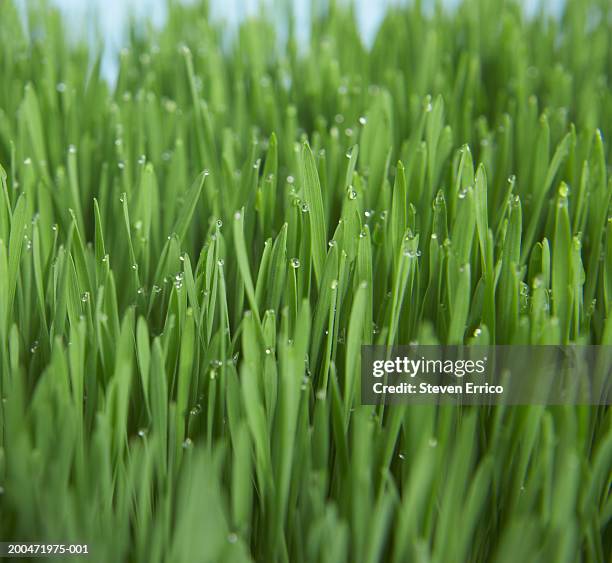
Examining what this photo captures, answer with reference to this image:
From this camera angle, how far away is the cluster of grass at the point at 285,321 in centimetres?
57

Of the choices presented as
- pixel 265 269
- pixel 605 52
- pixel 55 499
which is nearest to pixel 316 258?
pixel 265 269

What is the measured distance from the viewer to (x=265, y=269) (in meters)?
0.71

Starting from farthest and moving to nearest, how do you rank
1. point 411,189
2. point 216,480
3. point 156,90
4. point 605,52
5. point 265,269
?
point 605,52 < point 156,90 < point 411,189 < point 265,269 < point 216,480

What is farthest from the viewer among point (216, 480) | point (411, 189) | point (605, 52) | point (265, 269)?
point (605, 52)

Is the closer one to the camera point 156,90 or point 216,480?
point 216,480

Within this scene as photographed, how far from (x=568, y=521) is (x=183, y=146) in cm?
61

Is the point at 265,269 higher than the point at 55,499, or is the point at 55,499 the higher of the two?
the point at 265,269

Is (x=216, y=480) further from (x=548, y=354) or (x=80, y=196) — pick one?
(x=80, y=196)

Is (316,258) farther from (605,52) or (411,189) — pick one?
(605,52)

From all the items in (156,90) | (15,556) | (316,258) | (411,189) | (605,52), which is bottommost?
(15,556)

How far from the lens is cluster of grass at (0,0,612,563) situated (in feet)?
1.86

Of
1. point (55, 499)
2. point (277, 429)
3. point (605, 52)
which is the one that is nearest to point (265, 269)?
point (277, 429)

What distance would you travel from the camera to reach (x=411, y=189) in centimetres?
87

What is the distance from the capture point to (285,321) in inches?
24.4
